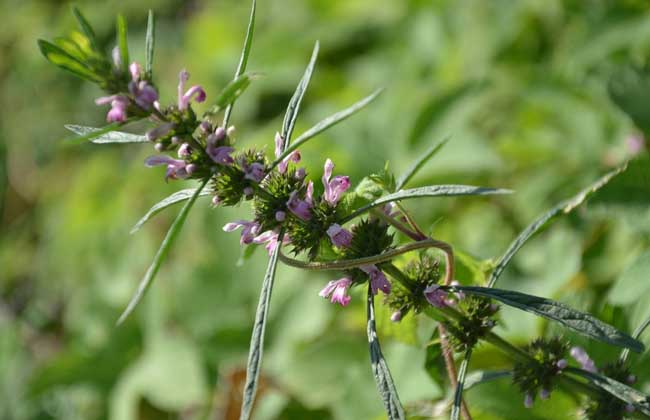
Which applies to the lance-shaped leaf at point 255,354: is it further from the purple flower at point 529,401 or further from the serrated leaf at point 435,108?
the serrated leaf at point 435,108

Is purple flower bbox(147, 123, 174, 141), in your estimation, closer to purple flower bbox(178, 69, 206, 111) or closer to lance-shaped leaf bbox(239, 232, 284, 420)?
purple flower bbox(178, 69, 206, 111)

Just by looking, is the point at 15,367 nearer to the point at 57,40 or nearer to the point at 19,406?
the point at 19,406

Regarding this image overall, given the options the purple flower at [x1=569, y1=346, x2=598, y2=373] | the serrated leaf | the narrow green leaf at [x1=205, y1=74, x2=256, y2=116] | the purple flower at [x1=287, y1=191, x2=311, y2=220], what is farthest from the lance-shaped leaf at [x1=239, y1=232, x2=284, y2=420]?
the serrated leaf

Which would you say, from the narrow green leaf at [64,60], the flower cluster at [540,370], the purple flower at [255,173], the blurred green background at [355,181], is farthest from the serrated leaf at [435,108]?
the narrow green leaf at [64,60]

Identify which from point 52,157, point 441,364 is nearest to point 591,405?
point 441,364

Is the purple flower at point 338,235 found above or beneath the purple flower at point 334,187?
beneath

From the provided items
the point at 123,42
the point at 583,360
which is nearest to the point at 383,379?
the point at 583,360

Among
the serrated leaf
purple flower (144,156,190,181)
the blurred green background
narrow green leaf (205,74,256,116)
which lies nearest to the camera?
narrow green leaf (205,74,256,116)
